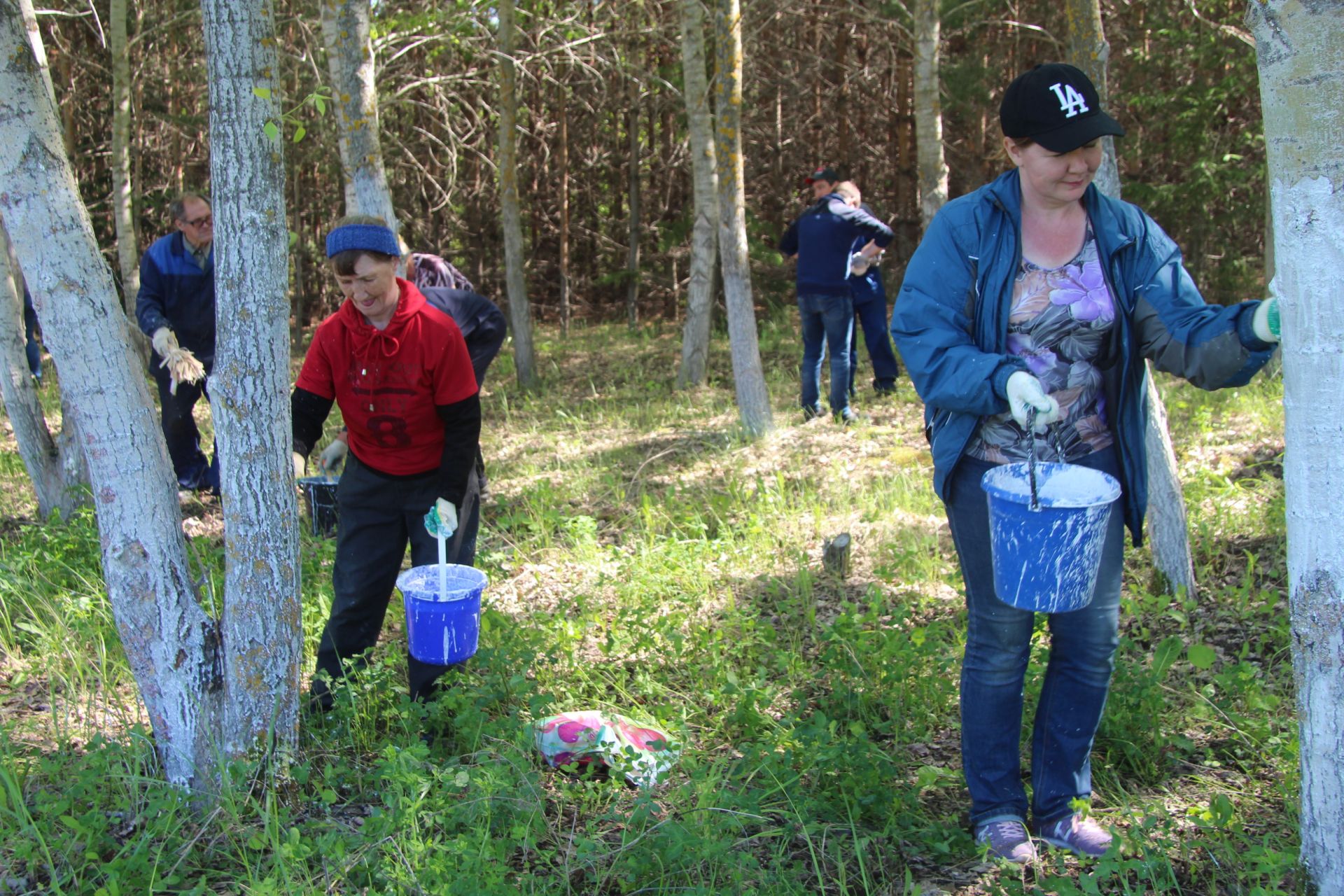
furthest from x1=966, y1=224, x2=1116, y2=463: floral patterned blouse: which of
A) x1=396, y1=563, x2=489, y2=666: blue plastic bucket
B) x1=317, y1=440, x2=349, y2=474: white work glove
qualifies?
x1=317, y1=440, x2=349, y2=474: white work glove

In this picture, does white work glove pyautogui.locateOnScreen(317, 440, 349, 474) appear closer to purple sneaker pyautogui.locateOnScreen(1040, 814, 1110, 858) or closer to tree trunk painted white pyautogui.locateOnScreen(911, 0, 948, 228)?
purple sneaker pyautogui.locateOnScreen(1040, 814, 1110, 858)

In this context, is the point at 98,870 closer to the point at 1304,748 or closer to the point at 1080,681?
the point at 1080,681

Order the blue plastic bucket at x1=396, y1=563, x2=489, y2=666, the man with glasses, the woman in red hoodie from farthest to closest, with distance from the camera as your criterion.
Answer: the man with glasses < the woman in red hoodie < the blue plastic bucket at x1=396, y1=563, x2=489, y2=666

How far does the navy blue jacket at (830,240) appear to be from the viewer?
8.20 m

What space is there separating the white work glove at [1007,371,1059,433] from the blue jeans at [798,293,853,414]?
589 centimetres

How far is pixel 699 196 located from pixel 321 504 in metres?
5.17

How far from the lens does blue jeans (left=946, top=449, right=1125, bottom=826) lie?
2613 millimetres

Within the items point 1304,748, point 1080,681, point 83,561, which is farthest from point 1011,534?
point 83,561

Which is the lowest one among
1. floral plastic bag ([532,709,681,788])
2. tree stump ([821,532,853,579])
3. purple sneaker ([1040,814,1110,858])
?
purple sneaker ([1040,814,1110,858])

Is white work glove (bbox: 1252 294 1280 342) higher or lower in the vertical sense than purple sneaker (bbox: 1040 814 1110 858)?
higher

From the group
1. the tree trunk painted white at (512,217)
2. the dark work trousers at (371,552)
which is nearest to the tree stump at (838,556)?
the dark work trousers at (371,552)

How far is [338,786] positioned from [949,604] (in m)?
2.64

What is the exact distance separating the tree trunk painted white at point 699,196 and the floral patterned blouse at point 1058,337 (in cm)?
537

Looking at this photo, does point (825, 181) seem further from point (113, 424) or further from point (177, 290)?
point (113, 424)
